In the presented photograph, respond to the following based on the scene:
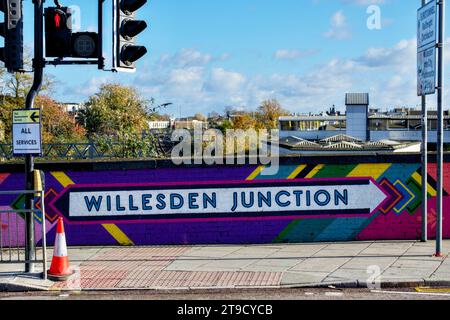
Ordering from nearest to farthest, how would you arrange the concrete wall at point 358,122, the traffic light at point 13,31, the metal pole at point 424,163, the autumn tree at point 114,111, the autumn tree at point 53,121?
the traffic light at point 13,31
the metal pole at point 424,163
the autumn tree at point 53,121
the autumn tree at point 114,111
the concrete wall at point 358,122

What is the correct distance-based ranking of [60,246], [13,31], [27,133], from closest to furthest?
[13,31] < [60,246] < [27,133]

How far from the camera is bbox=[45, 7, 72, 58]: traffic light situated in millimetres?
9406

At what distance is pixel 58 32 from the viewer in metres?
9.43

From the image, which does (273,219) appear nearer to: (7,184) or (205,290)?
(205,290)

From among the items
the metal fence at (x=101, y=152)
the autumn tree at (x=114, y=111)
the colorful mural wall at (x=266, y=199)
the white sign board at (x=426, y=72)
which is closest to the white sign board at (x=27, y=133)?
the colorful mural wall at (x=266, y=199)

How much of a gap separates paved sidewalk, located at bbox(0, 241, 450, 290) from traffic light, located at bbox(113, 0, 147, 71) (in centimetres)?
321

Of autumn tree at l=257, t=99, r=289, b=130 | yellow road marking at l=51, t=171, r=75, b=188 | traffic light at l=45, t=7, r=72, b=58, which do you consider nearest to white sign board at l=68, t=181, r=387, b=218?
yellow road marking at l=51, t=171, r=75, b=188

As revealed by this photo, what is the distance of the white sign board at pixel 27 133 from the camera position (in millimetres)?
9406

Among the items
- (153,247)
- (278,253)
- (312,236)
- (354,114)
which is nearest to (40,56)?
(153,247)

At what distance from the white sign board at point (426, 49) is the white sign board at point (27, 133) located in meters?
6.37

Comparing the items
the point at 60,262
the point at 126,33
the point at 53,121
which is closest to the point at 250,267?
the point at 60,262

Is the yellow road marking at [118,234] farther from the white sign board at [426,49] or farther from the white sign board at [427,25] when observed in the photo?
the white sign board at [427,25]

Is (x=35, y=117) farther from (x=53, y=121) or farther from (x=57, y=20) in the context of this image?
(x=53, y=121)

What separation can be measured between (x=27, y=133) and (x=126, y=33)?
2143mm
